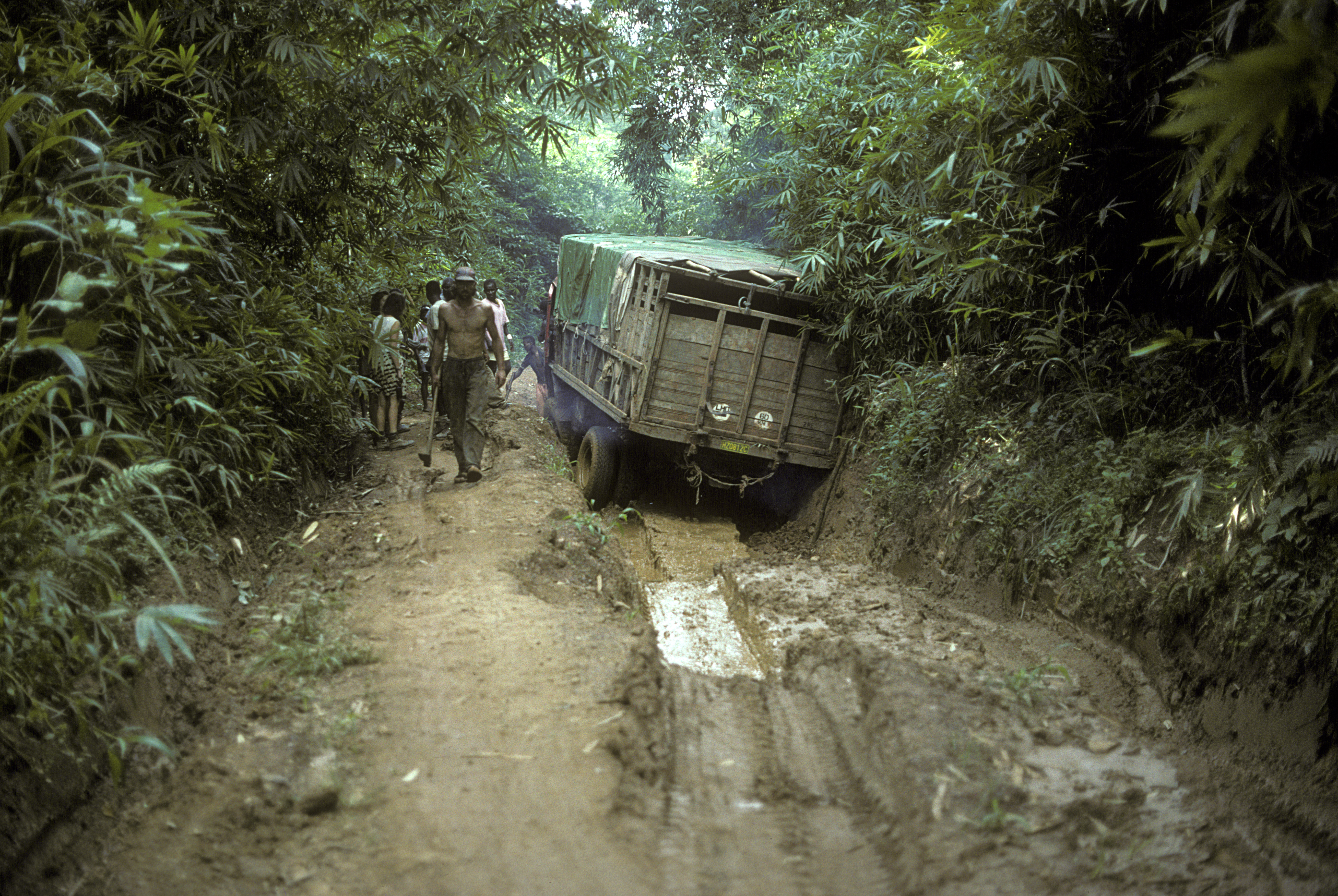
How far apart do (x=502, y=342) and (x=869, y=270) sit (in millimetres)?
3364

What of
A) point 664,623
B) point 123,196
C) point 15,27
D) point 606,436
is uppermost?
point 15,27

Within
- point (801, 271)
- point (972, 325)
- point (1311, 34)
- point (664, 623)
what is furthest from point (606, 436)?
point (1311, 34)

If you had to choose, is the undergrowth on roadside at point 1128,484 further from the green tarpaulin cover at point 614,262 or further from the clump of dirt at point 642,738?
the clump of dirt at point 642,738

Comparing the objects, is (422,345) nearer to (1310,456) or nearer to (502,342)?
(502,342)

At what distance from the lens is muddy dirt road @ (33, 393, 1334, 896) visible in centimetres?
264

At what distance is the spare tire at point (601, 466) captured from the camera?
8.63m

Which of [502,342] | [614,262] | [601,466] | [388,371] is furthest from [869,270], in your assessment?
[388,371]

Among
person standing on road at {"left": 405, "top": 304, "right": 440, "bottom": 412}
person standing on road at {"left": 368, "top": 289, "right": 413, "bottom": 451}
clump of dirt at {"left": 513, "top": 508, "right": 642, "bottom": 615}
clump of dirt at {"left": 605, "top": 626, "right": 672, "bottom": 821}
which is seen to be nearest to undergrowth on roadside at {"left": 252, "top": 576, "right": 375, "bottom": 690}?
clump of dirt at {"left": 513, "top": 508, "right": 642, "bottom": 615}

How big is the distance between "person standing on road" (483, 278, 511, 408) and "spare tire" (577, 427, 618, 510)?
1018 millimetres

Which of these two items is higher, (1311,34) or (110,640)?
(1311,34)

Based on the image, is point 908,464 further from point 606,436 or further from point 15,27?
point 15,27

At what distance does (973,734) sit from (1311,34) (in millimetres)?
2663

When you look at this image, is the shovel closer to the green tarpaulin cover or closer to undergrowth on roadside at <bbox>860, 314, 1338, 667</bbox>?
the green tarpaulin cover

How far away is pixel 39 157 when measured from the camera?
3.50 m
